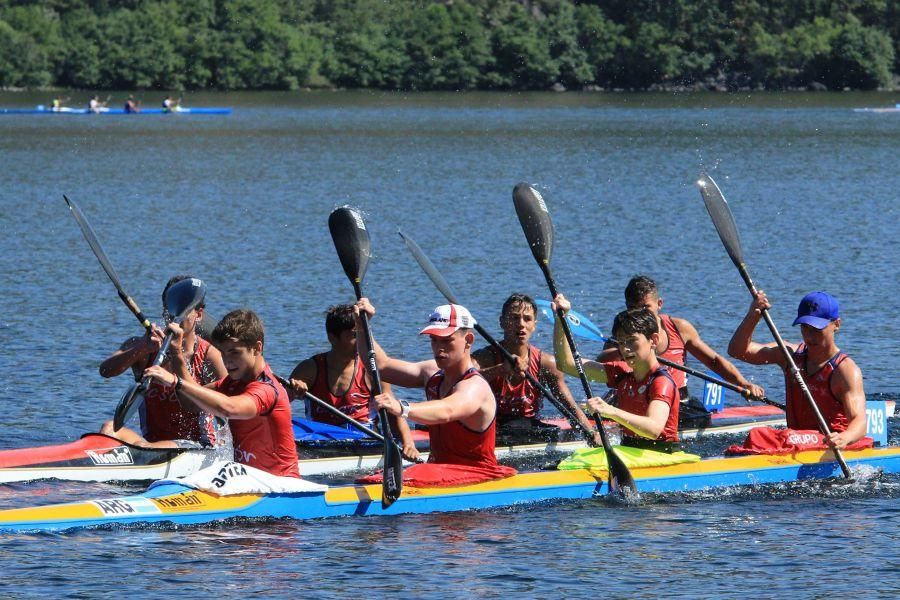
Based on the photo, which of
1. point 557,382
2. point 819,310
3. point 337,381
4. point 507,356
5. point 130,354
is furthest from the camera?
point 557,382

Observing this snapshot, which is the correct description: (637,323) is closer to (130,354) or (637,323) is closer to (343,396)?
(343,396)

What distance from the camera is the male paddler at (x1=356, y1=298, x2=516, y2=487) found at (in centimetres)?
1148

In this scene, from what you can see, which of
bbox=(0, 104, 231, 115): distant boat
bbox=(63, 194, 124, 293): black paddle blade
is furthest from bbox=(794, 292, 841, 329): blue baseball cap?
bbox=(0, 104, 231, 115): distant boat

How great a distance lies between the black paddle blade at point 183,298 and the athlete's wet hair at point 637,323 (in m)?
3.30

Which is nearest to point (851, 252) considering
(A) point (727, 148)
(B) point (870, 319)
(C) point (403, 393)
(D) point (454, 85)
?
(B) point (870, 319)

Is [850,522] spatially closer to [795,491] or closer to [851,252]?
[795,491]

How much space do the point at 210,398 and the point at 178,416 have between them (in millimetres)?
3120

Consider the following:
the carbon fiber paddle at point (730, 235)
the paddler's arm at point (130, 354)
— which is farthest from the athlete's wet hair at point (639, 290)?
the paddler's arm at point (130, 354)

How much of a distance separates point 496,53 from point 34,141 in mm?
68651

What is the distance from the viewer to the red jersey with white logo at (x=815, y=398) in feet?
45.7

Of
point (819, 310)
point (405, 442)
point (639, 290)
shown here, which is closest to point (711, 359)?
point (639, 290)

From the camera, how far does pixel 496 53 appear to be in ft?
436

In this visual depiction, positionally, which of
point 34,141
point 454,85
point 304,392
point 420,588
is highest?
point 454,85

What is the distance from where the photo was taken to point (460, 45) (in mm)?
131250
